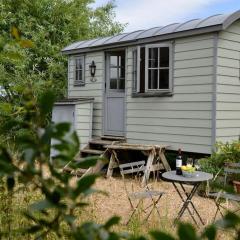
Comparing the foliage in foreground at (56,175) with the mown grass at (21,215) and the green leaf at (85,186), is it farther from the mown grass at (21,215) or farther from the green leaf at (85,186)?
the mown grass at (21,215)

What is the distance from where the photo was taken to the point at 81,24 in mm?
17234

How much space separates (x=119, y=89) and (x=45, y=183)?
9.93m

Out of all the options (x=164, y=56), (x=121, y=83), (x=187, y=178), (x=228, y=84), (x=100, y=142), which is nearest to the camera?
(x=187, y=178)

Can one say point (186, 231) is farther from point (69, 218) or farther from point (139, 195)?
point (139, 195)

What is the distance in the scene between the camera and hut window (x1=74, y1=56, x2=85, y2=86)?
37.9ft

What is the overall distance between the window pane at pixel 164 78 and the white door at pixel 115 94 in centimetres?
132

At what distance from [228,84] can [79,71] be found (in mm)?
4383

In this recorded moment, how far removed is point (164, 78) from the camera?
934 cm

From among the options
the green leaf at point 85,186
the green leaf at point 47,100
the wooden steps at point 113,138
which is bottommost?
the wooden steps at point 113,138

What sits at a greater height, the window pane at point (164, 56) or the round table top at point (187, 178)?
the window pane at point (164, 56)

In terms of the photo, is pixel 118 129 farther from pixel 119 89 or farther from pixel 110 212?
pixel 110 212

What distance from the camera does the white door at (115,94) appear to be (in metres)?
10.5

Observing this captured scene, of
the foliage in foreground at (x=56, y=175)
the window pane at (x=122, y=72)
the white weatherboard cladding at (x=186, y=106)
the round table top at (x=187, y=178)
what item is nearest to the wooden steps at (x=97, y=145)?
the white weatherboard cladding at (x=186, y=106)

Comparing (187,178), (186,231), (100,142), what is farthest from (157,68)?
(186,231)
